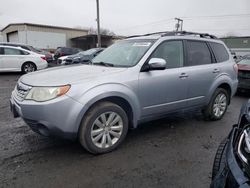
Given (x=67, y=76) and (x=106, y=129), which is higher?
(x=67, y=76)

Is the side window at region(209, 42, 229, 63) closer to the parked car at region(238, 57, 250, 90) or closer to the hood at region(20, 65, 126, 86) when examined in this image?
the hood at region(20, 65, 126, 86)

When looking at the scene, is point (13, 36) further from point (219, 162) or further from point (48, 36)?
point (219, 162)

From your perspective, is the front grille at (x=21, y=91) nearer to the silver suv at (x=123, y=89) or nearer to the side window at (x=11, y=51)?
the silver suv at (x=123, y=89)

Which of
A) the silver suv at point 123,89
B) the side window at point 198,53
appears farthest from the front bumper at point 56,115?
the side window at point 198,53

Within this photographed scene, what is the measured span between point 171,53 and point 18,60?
1008 cm

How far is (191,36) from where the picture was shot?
186 inches

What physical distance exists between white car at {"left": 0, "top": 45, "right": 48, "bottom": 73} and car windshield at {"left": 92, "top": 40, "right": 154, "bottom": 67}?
8.97 m

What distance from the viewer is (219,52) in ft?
17.0

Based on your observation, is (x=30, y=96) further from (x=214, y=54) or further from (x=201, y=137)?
(x=214, y=54)

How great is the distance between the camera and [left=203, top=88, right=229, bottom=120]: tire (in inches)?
198

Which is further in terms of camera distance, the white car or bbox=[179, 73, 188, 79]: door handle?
the white car

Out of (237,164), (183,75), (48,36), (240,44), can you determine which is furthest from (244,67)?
(240,44)

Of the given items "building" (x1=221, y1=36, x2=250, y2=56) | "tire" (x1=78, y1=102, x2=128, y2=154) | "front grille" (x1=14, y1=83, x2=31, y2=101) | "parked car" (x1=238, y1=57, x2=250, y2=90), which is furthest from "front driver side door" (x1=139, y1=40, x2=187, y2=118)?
"building" (x1=221, y1=36, x2=250, y2=56)

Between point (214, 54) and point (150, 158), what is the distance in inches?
111
